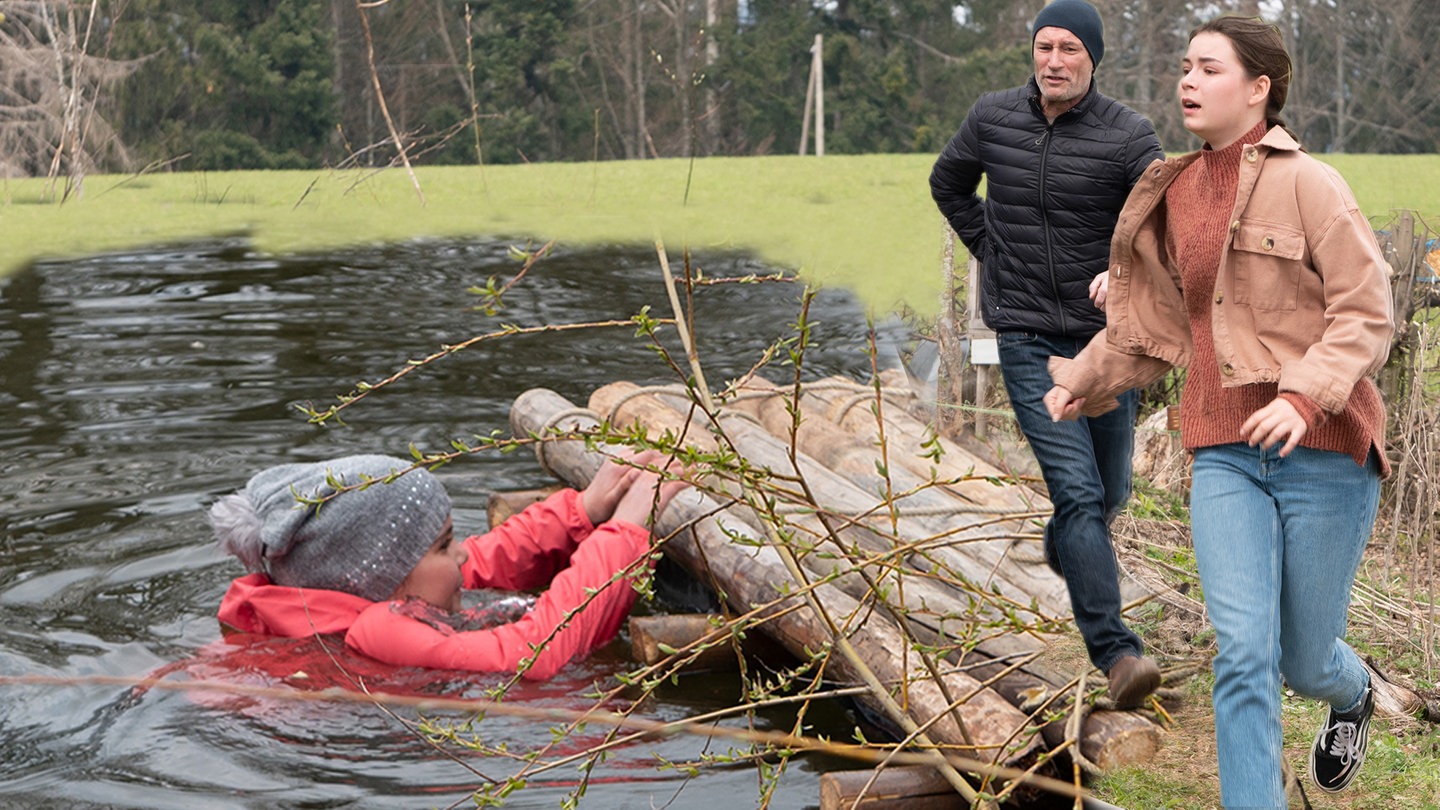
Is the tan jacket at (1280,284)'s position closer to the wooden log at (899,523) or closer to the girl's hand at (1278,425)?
the girl's hand at (1278,425)

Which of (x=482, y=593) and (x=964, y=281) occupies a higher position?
(x=964, y=281)

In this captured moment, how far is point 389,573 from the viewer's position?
5199mm

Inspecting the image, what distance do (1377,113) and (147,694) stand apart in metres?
39.1

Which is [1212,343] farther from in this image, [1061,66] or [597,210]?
[597,210]

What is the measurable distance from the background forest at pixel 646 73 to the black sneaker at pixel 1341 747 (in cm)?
3215

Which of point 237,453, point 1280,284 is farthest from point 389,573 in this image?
point 237,453

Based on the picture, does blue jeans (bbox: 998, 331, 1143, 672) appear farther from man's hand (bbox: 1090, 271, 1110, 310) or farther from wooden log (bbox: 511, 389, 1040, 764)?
wooden log (bbox: 511, 389, 1040, 764)

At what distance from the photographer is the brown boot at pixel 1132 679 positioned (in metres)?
3.97

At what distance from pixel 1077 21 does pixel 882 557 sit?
1.48 metres

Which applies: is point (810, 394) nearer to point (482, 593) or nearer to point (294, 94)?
point (482, 593)

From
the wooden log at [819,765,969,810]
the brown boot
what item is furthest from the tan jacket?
the wooden log at [819,765,969,810]

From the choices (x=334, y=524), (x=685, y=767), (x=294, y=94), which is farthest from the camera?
(x=294, y=94)

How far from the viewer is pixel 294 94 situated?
35.6 m

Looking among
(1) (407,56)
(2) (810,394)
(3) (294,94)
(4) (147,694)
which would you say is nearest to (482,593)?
(4) (147,694)
